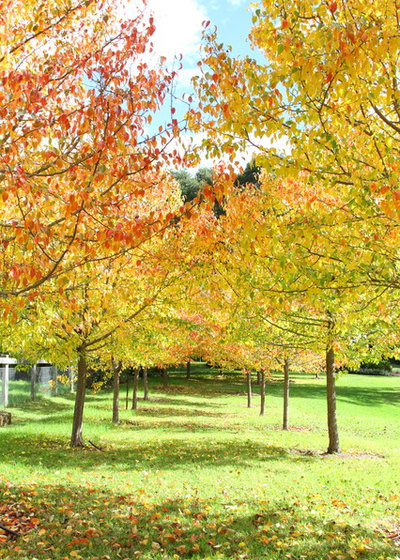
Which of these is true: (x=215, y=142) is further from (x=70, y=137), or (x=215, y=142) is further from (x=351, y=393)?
(x=351, y=393)

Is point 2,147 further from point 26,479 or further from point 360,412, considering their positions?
point 360,412

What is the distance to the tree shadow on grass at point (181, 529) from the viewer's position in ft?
15.5

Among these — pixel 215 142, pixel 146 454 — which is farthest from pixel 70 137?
pixel 146 454

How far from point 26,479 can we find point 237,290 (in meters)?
4.78

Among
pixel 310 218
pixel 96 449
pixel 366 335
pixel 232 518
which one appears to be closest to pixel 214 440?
pixel 96 449

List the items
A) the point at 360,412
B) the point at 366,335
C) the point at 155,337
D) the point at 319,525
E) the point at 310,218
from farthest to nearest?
the point at 360,412 → the point at 155,337 → the point at 366,335 → the point at 319,525 → the point at 310,218

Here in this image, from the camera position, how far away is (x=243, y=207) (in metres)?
8.12

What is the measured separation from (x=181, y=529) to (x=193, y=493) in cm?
180

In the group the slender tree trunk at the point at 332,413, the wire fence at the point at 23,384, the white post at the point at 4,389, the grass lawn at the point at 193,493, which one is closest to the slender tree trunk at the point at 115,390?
the grass lawn at the point at 193,493

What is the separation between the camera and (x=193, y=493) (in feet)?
23.3

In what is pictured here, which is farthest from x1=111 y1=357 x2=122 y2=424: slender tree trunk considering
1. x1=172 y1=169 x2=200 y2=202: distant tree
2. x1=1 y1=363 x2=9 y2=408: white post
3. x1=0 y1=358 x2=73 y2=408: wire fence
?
x1=172 y1=169 x2=200 y2=202: distant tree

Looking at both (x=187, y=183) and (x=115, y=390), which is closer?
(x=115, y=390)

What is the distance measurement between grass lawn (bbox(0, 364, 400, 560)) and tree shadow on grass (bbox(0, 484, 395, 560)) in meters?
0.02

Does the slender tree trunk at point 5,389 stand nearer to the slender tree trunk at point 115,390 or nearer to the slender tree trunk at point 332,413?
the slender tree trunk at point 115,390
